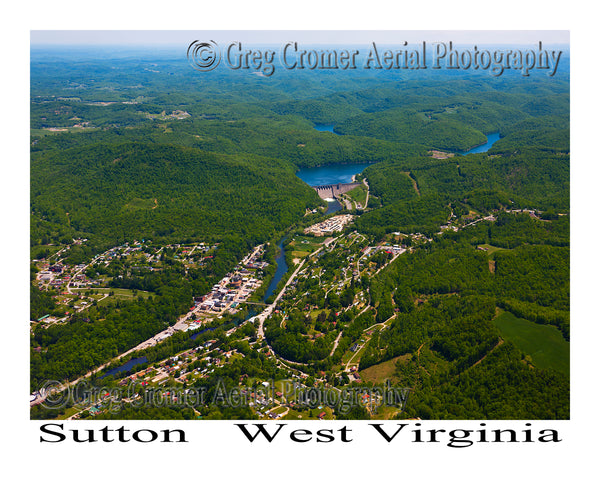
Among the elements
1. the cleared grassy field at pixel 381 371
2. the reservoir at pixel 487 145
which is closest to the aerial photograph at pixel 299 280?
the cleared grassy field at pixel 381 371

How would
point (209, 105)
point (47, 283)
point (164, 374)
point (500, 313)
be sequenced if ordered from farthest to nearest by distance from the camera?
point (209, 105), point (47, 283), point (500, 313), point (164, 374)

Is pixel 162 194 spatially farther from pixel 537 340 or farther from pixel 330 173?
pixel 537 340

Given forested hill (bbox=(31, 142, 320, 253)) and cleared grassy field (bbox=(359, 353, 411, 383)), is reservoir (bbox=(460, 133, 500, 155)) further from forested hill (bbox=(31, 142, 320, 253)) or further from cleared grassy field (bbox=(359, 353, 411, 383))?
cleared grassy field (bbox=(359, 353, 411, 383))

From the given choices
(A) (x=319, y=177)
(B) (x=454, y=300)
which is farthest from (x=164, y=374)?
(A) (x=319, y=177)

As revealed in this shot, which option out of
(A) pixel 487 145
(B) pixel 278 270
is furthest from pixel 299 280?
(A) pixel 487 145
